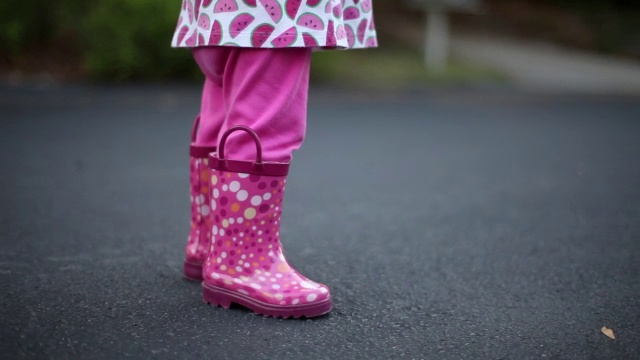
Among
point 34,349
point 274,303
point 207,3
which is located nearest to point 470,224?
point 274,303

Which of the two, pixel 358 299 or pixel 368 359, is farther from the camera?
pixel 358 299

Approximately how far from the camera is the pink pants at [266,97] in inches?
69.2

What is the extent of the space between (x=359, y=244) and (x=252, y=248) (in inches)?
29.9

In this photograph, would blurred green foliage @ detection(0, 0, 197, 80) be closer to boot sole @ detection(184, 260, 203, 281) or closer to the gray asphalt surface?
the gray asphalt surface

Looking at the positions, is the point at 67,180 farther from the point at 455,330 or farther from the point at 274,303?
the point at 455,330

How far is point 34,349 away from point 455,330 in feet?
2.79

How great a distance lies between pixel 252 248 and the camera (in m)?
1.82

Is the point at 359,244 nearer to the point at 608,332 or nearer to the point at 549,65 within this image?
the point at 608,332

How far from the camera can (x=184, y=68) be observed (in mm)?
7488

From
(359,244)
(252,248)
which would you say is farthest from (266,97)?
(359,244)

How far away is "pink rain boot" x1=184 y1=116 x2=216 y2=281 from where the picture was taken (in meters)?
2.01

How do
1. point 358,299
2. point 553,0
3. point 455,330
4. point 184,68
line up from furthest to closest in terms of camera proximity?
1. point 553,0
2. point 184,68
3. point 358,299
4. point 455,330

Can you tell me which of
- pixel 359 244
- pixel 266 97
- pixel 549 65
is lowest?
pixel 549 65

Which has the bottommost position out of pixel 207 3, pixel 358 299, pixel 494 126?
pixel 494 126
